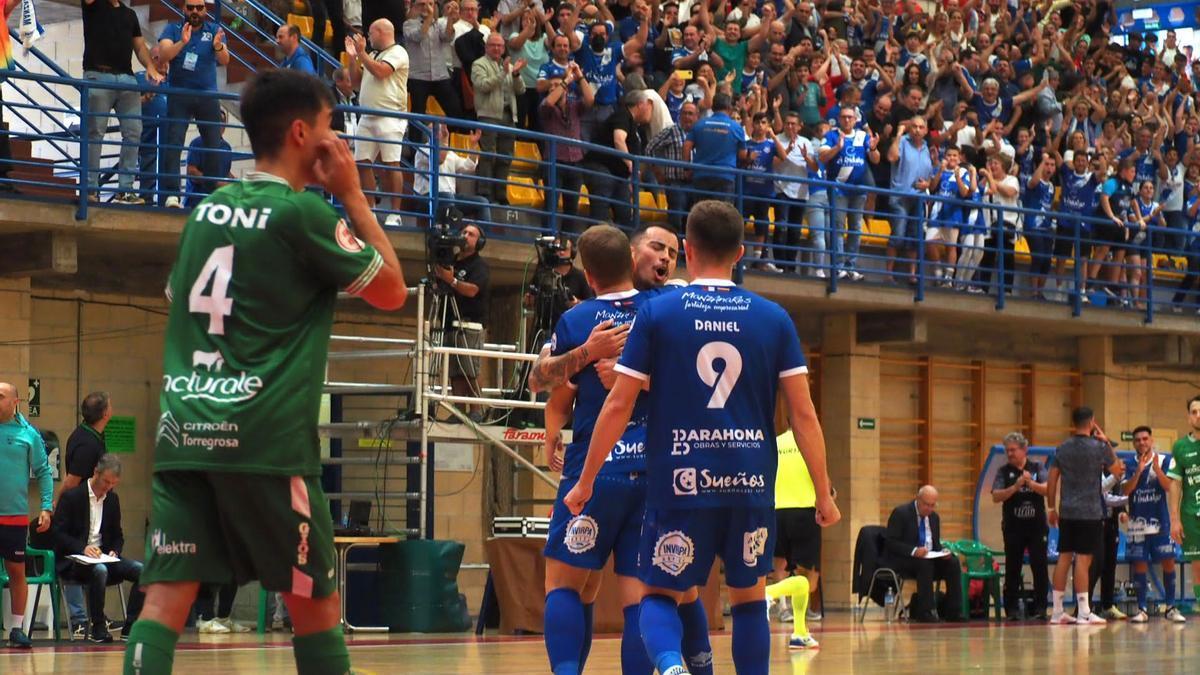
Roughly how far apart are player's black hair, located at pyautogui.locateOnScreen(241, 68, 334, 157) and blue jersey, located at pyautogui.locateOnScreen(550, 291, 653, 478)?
2.43m

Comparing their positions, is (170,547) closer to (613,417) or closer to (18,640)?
(613,417)

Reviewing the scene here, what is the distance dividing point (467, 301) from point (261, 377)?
35.9ft

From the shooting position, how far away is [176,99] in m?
15.7

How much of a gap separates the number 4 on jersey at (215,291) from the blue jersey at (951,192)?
58.0 ft

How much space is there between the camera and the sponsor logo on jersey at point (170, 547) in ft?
15.7

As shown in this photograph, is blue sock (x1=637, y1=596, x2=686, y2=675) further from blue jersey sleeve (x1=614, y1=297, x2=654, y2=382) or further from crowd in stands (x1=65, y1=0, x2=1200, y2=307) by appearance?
crowd in stands (x1=65, y1=0, x2=1200, y2=307)

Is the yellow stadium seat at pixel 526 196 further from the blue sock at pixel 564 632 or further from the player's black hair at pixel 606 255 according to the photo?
the blue sock at pixel 564 632

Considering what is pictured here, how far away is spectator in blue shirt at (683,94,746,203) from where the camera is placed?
1911 centimetres

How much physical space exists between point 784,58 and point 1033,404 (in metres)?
6.83

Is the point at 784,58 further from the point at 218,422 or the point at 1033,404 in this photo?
the point at 218,422

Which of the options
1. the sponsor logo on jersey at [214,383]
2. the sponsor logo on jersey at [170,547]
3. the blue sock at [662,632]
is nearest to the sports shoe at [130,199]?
the blue sock at [662,632]

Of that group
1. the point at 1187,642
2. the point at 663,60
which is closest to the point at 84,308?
the point at 663,60

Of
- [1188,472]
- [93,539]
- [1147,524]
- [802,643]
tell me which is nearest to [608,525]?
[802,643]

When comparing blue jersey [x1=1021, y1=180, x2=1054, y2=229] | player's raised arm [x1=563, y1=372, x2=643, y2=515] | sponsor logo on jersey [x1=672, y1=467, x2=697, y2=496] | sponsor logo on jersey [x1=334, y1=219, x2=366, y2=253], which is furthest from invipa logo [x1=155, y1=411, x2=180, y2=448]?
blue jersey [x1=1021, y1=180, x2=1054, y2=229]
